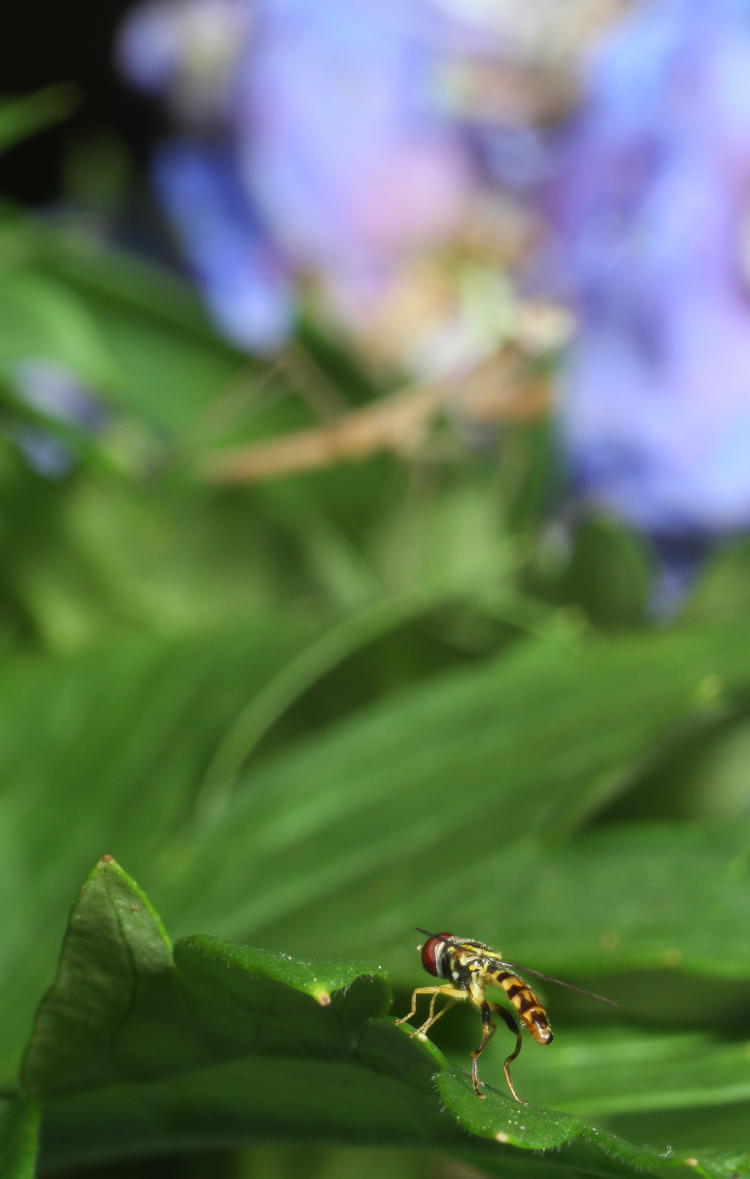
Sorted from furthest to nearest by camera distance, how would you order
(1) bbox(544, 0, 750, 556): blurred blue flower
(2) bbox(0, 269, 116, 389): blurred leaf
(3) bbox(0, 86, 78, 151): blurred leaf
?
(3) bbox(0, 86, 78, 151): blurred leaf < (1) bbox(544, 0, 750, 556): blurred blue flower < (2) bbox(0, 269, 116, 389): blurred leaf

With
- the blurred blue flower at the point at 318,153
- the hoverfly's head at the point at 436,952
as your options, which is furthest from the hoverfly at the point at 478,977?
the blurred blue flower at the point at 318,153

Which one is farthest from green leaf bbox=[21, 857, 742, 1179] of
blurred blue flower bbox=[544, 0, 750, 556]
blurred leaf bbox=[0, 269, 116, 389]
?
blurred blue flower bbox=[544, 0, 750, 556]

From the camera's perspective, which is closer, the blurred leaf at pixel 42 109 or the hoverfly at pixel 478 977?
the hoverfly at pixel 478 977

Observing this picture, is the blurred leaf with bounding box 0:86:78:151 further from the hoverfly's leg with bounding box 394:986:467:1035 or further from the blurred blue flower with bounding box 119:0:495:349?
the hoverfly's leg with bounding box 394:986:467:1035

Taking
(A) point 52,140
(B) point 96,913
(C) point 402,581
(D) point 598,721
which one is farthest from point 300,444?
(A) point 52,140

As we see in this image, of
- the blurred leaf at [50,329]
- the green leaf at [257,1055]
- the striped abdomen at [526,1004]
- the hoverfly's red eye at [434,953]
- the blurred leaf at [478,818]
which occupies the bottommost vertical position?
the green leaf at [257,1055]

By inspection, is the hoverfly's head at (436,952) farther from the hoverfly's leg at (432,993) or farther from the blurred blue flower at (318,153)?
the blurred blue flower at (318,153)

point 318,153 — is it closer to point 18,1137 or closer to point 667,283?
point 667,283
